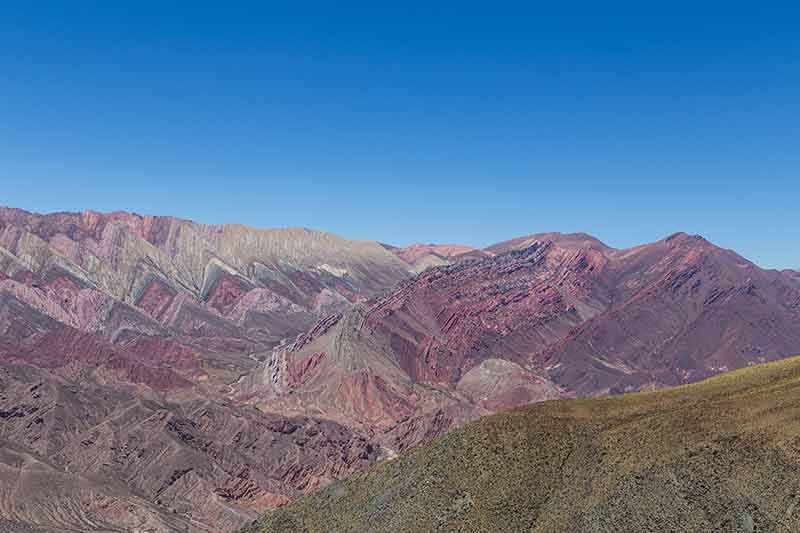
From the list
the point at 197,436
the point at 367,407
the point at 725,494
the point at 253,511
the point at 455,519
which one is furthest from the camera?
the point at 367,407

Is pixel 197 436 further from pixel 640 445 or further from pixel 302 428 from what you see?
pixel 640 445

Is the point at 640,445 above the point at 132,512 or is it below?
above

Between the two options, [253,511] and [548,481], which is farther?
[253,511]

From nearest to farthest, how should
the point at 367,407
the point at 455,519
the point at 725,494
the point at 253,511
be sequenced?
1. the point at 725,494
2. the point at 455,519
3. the point at 253,511
4. the point at 367,407

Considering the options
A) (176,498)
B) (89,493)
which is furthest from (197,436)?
(89,493)

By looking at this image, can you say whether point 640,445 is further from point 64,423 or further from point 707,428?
point 64,423

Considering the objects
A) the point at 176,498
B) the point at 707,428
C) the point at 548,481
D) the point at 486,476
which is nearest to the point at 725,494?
the point at 707,428

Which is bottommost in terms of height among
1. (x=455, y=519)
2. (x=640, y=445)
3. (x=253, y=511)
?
(x=253, y=511)
